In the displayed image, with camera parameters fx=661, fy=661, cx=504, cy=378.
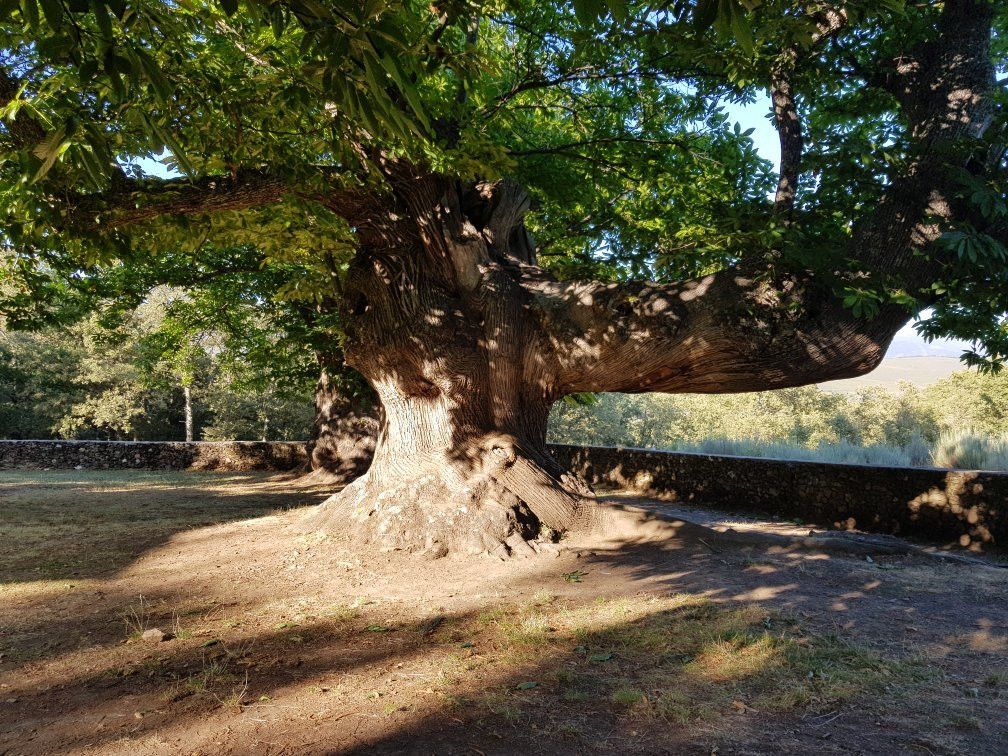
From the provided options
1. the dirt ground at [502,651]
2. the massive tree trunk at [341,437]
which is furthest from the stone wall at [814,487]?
the massive tree trunk at [341,437]

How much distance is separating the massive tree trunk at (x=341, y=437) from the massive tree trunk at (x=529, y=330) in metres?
6.33

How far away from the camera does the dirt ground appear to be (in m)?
2.91

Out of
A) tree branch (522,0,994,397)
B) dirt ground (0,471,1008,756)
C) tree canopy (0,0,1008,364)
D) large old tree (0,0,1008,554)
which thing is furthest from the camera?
tree branch (522,0,994,397)

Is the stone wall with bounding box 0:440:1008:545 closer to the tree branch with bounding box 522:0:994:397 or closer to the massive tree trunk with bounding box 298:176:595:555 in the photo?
the tree branch with bounding box 522:0:994:397

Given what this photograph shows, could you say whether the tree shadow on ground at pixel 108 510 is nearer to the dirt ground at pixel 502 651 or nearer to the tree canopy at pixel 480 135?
the dirt ground at pixel 502 651

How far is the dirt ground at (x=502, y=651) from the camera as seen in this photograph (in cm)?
291

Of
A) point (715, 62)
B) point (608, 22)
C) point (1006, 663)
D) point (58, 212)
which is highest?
point (608, 22)

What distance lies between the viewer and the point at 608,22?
6621mm

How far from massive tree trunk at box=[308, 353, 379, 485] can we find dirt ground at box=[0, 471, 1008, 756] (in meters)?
6.95

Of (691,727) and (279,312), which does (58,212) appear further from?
(279,312)

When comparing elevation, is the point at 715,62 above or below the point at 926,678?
above

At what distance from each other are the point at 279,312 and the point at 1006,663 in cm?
1427

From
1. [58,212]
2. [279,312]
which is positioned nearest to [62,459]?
[279,312]

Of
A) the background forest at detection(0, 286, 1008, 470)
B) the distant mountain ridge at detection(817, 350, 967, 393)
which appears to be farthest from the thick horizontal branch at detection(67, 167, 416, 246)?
the background forest at detection(0, 286, 1008, 470)
